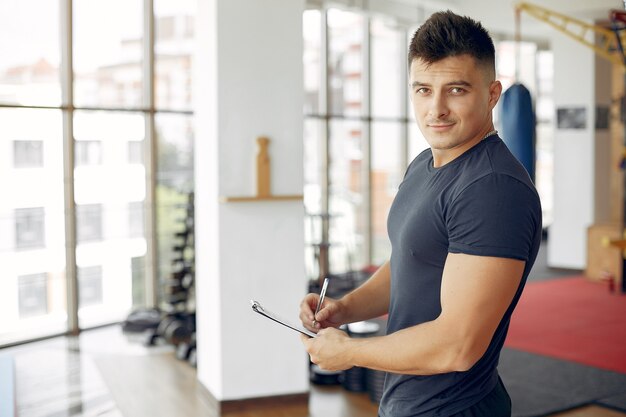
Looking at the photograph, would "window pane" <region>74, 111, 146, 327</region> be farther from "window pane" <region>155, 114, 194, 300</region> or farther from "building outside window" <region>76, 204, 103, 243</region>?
"window pane" <region>155, 114, 194, 300</region>

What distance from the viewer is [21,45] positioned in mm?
6590

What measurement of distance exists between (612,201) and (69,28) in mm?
6774

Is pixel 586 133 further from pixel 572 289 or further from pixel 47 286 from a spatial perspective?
pixel 47 286

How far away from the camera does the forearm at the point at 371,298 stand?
1.78 m

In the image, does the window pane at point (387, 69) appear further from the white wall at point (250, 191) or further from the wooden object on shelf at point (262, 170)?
the wooden object on shelf at point (262, 170)

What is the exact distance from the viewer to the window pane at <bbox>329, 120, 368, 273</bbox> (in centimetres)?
962

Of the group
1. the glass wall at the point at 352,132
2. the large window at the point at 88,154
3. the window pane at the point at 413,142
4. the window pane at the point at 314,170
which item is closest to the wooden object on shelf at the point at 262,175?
the large window at the point at 88,154

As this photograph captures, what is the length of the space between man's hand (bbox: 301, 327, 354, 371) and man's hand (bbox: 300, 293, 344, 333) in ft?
0.76

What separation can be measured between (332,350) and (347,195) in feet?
27.8

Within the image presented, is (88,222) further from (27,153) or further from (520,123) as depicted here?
(520,123)

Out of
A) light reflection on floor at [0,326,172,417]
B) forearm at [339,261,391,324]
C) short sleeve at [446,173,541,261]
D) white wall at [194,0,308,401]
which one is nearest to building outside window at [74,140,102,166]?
light reflection on floor at [0,326,172,417]

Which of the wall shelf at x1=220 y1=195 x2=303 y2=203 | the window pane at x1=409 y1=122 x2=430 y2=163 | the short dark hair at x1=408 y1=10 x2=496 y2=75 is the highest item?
the window pane at x1=409 y1=122 x2=430 y2=163

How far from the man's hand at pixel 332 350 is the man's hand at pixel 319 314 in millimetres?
231

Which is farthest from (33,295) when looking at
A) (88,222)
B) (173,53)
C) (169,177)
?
(173,53)
